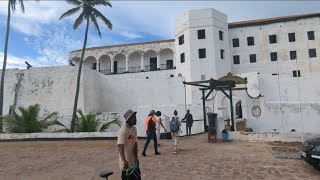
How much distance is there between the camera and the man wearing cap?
4.93 m

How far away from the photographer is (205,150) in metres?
11.8

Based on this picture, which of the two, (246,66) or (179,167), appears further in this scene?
(246,66)

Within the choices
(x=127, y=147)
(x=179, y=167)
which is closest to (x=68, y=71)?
(x=179, y=167)

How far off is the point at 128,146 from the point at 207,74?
98.8ft

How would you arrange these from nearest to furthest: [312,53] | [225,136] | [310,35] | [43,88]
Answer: [225,136] < [43,88] < [310,35] < [312,53]

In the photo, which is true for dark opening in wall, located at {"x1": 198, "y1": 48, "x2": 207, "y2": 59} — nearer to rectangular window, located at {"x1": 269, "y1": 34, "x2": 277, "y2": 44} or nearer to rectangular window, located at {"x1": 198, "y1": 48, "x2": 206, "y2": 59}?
rectangular window, located at {"x1": 198, "y1": 48, "x2": 206, "y2": 59}

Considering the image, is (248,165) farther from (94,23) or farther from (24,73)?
(24,73)

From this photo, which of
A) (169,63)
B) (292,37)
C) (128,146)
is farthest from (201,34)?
(128,146)

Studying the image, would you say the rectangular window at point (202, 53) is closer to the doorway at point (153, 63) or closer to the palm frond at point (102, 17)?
the doorway at point (153, 63)

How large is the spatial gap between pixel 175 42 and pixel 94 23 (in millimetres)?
14603

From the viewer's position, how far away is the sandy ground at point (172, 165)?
7.89 m

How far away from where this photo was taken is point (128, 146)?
16.7 ft

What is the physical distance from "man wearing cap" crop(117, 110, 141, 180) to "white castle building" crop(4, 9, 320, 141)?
14.7 m

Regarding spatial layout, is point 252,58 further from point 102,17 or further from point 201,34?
point 102,17
